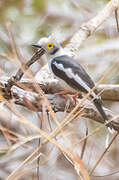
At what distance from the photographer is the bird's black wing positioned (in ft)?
7.22

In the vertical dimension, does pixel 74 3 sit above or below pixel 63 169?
above

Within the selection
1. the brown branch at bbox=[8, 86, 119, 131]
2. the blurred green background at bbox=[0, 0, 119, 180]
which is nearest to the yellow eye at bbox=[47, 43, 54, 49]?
the brown branch at bbox=[8, 86, 119, 131]

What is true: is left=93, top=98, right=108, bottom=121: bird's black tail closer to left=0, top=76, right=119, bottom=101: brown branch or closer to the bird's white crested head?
left=0, top=76, right=119, bottom=101: brown branch

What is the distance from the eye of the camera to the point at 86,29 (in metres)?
3.00

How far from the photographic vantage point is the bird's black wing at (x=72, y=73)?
7.22ft

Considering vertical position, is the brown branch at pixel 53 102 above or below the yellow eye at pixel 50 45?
below

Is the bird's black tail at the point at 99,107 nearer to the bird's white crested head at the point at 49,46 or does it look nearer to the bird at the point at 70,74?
the bird at the point at 70,74

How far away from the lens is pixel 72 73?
7.47 feet

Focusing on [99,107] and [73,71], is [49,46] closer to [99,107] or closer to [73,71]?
[73,71]

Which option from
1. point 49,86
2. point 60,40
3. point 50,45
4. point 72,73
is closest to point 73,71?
point 72,73

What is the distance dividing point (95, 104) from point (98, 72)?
61.3 inches

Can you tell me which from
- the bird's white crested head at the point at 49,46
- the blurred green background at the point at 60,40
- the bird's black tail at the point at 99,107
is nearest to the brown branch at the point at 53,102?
the bird's black tail at the point at 99,107

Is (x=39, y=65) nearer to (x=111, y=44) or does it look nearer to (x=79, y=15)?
(x=111, y=44)

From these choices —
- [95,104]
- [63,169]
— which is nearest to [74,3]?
[63,169]
